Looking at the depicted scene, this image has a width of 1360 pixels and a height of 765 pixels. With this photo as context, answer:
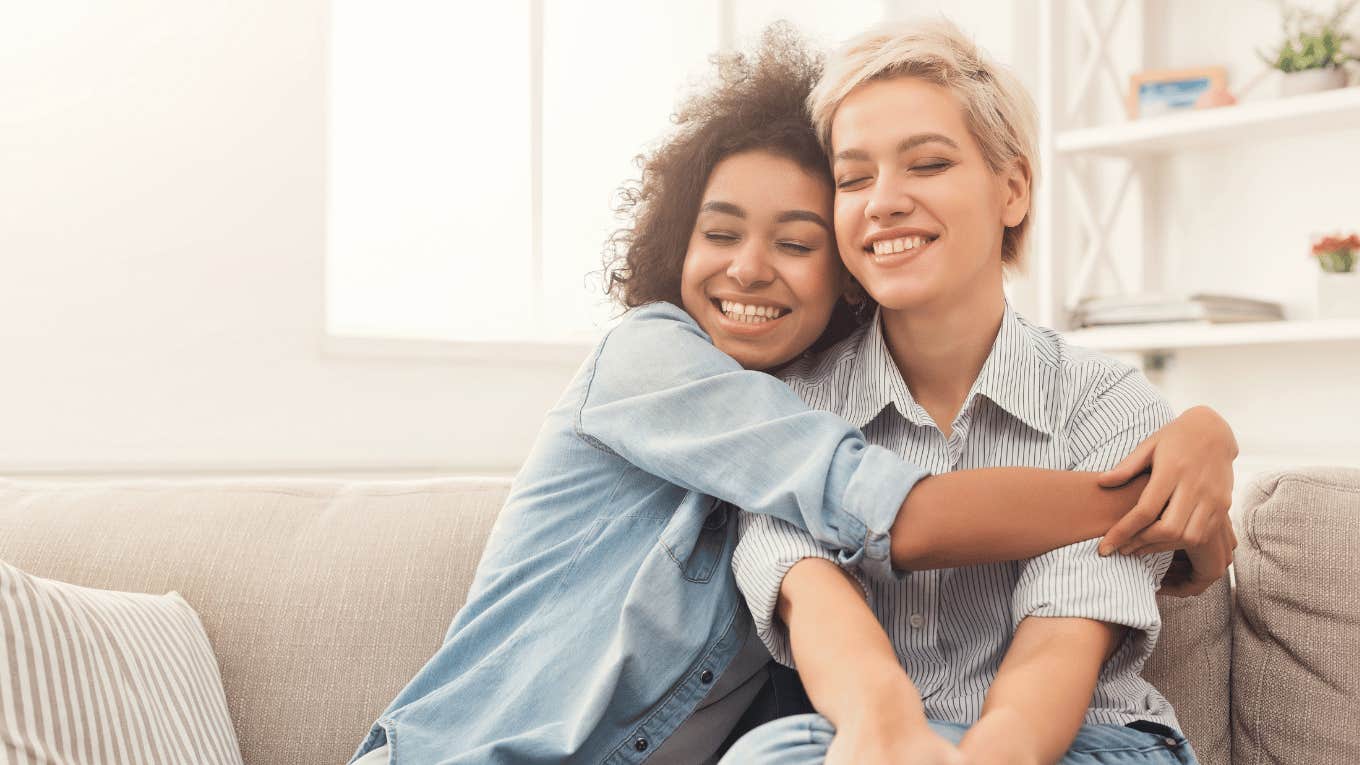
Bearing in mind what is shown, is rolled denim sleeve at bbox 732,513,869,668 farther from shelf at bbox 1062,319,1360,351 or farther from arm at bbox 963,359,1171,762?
shelf at bbox 1062,319,1360,351

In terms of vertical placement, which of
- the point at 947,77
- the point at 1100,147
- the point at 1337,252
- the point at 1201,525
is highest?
the point at 1100,147

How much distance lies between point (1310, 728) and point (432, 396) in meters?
2.21

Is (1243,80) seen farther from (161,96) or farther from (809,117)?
(161,96)

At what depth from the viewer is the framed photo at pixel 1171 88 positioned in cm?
326

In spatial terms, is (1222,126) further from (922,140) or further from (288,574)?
(288,574)

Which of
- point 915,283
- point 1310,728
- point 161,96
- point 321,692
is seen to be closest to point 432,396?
point 161,96

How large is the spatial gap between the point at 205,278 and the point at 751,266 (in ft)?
5.70

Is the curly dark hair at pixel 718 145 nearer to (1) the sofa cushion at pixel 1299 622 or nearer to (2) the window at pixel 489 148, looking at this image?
(1) the sofa cushion at pixel 1299 622

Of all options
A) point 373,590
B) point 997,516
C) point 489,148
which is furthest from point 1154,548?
point 489,148

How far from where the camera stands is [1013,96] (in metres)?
1.36

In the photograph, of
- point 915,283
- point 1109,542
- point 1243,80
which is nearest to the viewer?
point 1109,542

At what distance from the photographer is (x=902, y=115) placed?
51.0 inches

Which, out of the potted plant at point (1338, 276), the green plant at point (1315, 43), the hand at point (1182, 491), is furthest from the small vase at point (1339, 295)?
the hand at point (1182, 491)

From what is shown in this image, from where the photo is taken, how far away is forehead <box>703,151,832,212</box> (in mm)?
1409
